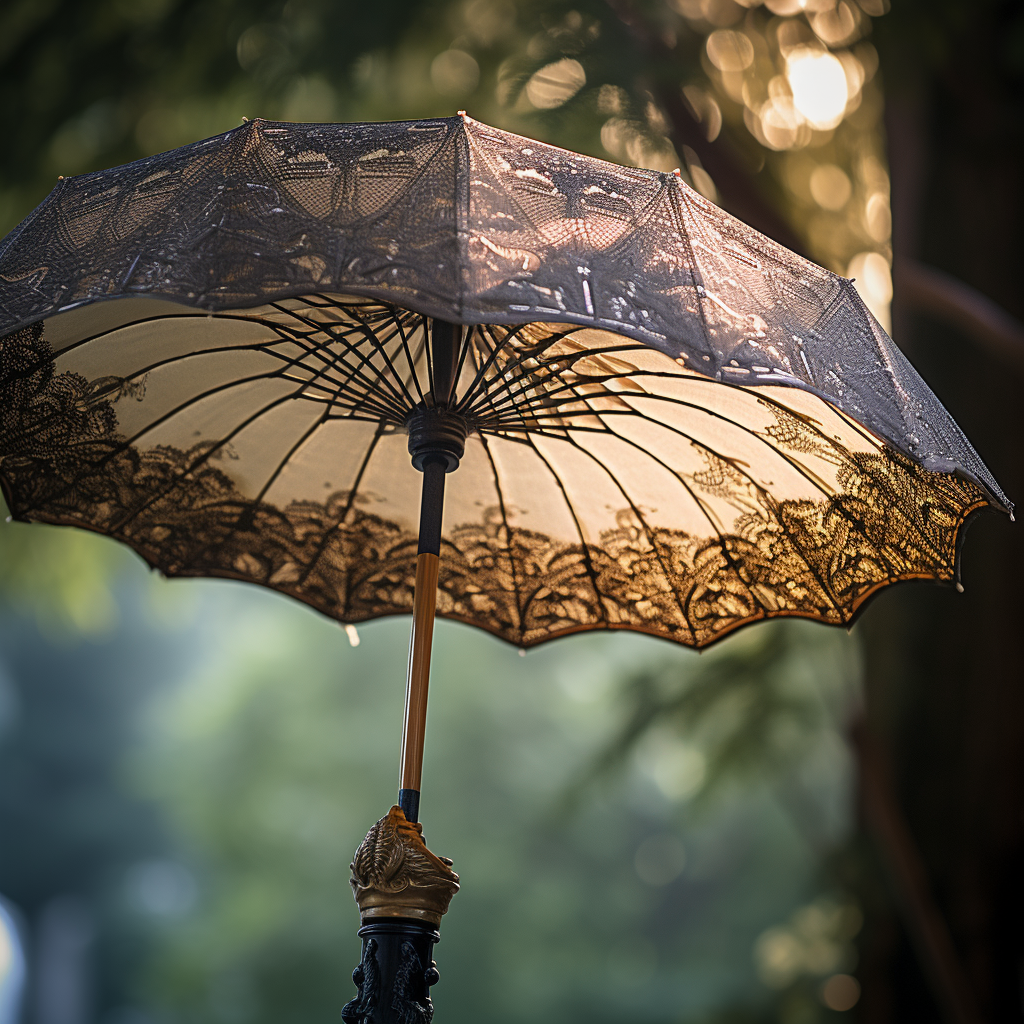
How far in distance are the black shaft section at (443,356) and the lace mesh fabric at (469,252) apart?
441mm

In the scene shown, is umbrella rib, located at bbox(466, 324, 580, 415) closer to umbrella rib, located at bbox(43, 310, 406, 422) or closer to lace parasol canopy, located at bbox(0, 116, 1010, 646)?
lace parasol canopy, located at bbox(0, 116, 1010, 646)

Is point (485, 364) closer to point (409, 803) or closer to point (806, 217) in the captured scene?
point (409, 803)

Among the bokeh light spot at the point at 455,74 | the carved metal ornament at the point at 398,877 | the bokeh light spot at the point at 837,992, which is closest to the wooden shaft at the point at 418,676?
the carved metal ornament at the point at 398,877

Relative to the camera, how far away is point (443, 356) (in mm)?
2172

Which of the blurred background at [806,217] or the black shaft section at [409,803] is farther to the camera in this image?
the blurred background at [806,217]

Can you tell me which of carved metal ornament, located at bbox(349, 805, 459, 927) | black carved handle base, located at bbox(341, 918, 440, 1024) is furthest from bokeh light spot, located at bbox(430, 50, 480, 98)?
black carved handle base, located at bbox(341, 918, 440, 1024)

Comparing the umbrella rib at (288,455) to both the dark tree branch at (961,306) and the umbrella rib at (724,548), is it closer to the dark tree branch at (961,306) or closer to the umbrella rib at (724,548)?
the umbrella rib at (724,548)

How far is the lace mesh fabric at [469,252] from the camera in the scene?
5.13ft

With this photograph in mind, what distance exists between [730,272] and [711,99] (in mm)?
3342

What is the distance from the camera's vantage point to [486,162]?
1735mm

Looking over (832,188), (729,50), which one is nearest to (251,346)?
(729,50)

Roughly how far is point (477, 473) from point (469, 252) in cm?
126

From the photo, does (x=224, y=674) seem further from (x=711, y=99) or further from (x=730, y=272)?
(x=730, y=272)

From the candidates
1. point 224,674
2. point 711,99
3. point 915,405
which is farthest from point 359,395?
point 224,674
